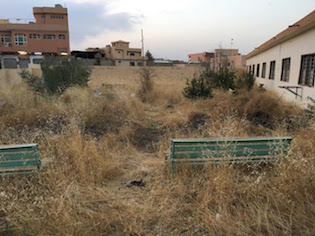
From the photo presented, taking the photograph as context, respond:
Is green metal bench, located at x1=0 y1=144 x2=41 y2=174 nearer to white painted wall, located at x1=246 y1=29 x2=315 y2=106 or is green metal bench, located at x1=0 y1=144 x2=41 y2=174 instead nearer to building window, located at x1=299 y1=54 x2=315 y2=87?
white painted wall, located at x1=246 y1=29 x2=315 y2=106

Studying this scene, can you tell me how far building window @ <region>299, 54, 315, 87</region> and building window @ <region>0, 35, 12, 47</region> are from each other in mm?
39895

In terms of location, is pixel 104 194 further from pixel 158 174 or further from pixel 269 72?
pixel 269 72

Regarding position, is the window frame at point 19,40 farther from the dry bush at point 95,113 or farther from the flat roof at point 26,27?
the dry bush at point 95,113

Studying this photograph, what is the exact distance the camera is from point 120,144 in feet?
14.3

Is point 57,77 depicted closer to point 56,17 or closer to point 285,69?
point 285,69

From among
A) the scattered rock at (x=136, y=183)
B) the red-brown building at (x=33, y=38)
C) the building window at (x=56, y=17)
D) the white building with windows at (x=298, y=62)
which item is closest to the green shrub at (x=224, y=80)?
the white building with windows at (x=298, y=62)

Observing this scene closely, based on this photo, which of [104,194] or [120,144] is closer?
[104,194]

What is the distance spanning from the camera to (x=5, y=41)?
34.3 meters

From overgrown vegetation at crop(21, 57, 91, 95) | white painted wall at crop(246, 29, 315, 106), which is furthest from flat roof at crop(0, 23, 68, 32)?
white painted wall at crop(246, 29, 315, 106)

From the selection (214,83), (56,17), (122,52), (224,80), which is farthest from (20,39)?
(224,80)

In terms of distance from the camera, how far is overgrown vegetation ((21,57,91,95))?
28.6 ft

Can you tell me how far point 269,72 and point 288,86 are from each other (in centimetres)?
429

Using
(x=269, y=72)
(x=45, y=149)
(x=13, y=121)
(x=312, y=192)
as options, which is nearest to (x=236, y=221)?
(x=312, y=192)

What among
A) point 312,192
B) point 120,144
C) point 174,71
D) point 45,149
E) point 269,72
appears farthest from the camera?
point 174,71
